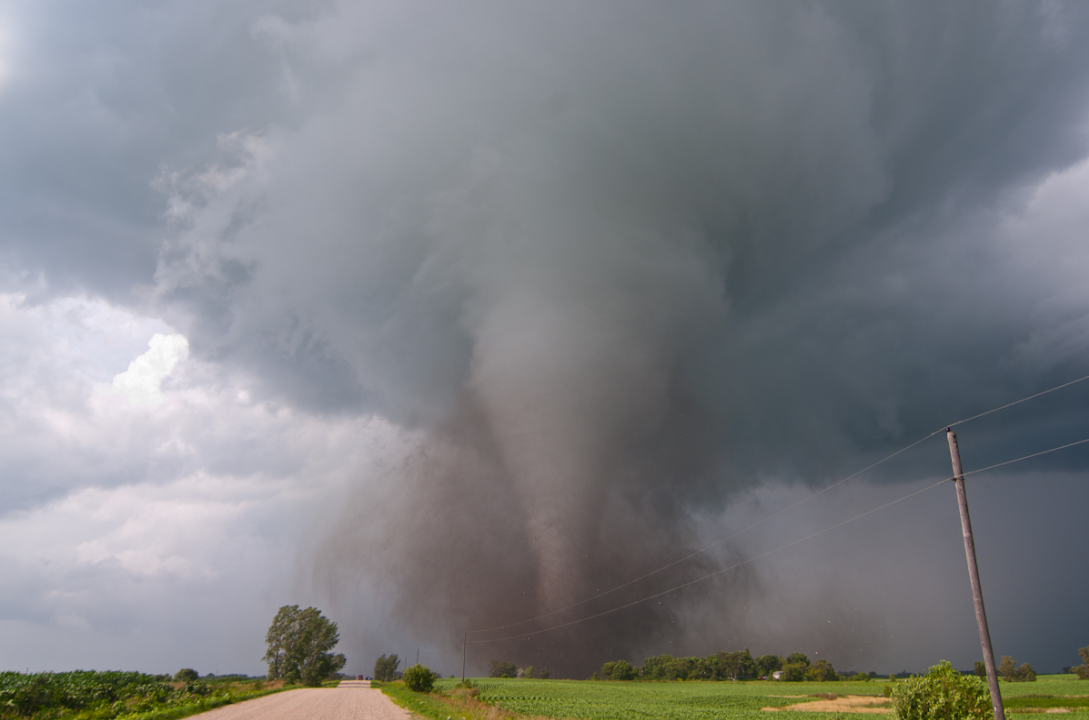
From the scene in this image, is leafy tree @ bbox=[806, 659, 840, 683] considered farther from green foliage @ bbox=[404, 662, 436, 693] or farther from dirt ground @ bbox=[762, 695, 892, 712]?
green foliage @ bbox=[404, 662, 436, 693]

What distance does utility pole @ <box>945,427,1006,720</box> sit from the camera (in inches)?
754

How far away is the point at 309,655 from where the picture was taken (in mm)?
121812

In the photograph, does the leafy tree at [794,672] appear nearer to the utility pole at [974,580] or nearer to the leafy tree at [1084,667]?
the leafy tree at [1084,667]

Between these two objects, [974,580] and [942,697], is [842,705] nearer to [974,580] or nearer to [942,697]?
[942,697]

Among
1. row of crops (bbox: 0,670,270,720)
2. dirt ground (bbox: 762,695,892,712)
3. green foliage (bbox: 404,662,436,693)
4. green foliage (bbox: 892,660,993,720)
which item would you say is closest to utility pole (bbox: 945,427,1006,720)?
green foliage (bbox: 892,660,993,720)

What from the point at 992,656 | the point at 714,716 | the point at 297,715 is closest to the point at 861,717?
the point at 714,716

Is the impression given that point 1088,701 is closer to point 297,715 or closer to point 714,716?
point 714,716

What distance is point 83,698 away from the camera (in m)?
39.2

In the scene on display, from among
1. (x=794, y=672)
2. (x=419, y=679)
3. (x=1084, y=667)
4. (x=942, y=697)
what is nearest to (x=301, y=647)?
(x=419, y=679)

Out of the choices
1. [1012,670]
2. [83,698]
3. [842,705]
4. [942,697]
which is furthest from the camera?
[1012,670]

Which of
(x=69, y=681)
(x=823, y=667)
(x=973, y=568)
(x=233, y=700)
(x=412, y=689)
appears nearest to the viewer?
(x=973, y=568)

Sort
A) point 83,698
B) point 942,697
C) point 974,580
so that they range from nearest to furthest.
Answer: point 974,580
point 942,697
point 83,698

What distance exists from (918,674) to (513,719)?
25.9 metres

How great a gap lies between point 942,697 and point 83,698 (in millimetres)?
55229
